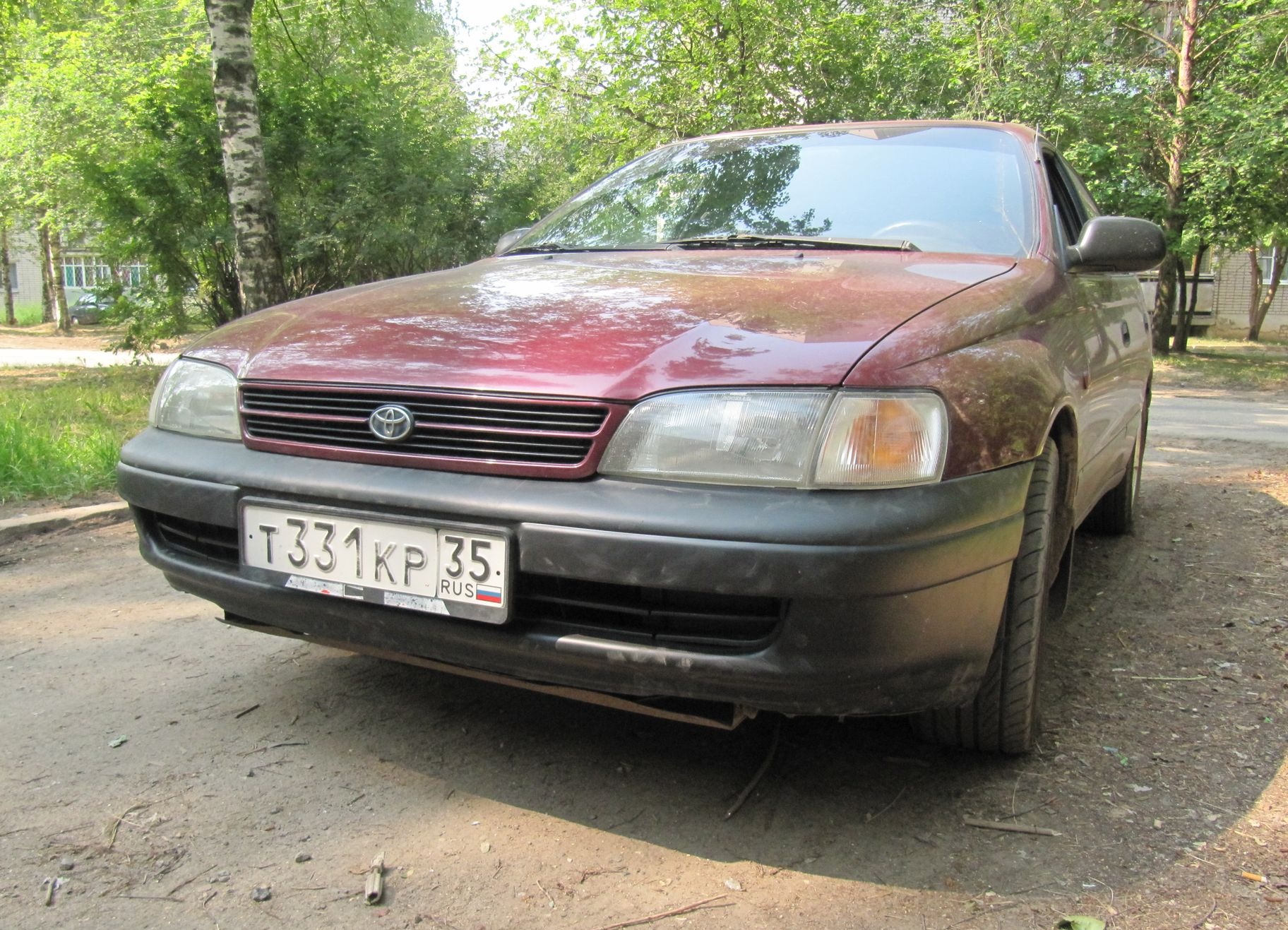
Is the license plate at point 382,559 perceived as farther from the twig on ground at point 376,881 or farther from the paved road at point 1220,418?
the paved road at point 1220,418

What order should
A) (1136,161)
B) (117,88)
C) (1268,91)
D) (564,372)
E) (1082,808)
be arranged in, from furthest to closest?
1. (117,88)
2. (1136,161)
3. (1268,91)
4. (1082,808)
5. (564,372)

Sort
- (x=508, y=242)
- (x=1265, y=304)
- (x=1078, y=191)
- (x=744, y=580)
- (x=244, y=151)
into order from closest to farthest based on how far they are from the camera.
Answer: (x=744, y=580)
(x=508, y=242)
(x=1078, y=191)
(x=244, y=151)
(x=1265, y=304)

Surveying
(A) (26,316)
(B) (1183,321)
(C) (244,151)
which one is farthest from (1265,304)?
(A) (26,316)

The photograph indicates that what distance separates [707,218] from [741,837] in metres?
1.72

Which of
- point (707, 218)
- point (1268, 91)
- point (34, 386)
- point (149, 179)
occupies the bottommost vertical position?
point (34, 386)

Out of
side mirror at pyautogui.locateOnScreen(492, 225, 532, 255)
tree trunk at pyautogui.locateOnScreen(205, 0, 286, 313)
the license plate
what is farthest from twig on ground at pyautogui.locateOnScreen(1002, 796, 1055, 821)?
tree trunk at pyautogui.locateOnScreen(205, 0, 286, 313)

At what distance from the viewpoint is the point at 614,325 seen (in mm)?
1955

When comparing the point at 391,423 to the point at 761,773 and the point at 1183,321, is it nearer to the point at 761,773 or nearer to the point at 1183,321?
the point at 761,773

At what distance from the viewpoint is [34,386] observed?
10258mm

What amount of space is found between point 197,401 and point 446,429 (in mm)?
750

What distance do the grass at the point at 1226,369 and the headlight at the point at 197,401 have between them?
13.5m

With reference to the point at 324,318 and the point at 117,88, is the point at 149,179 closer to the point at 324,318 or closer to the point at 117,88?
the point at 324,318

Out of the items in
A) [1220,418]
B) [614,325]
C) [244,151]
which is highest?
[244,151]

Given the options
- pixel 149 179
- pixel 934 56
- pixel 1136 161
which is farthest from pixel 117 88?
pixel 1136 161
